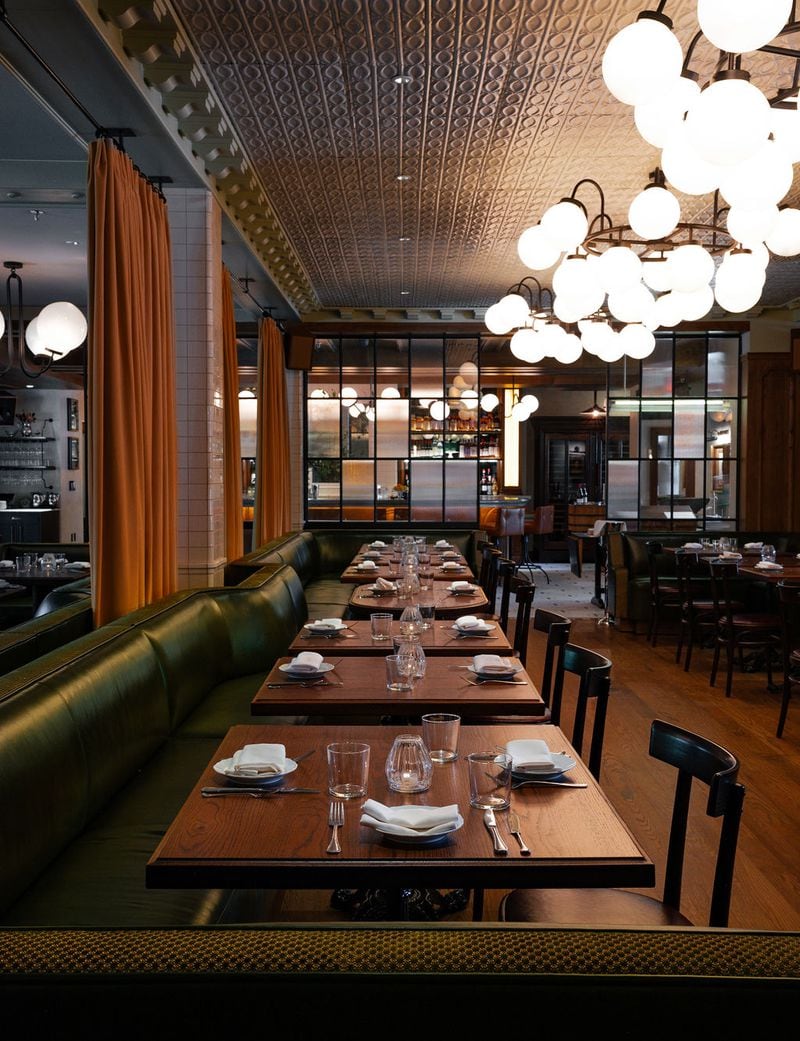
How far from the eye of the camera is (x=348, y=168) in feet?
20.7

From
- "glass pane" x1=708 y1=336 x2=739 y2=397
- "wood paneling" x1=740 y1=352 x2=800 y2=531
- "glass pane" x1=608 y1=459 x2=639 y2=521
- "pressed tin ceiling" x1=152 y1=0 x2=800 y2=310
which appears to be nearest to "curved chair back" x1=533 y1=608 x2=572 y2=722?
"pressed tin ceiling" x1=152 y1=0 x2=800 y2=310

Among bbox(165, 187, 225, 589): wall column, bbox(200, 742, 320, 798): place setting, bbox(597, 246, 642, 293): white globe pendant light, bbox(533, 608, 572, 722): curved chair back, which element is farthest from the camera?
bbox(165, 187, 225, 589): wall column

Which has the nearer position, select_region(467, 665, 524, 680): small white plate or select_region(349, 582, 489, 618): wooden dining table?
select_region(467, 665, 524, 680): small white plate

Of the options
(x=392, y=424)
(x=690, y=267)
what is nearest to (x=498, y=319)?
(x=690, y=267)

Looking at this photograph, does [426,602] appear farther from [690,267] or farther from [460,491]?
[460,491]

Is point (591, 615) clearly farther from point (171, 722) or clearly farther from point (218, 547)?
point (171, 722)

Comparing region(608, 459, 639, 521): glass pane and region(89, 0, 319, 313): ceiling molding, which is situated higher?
region(89, 0, 319, 313): ceiling molding

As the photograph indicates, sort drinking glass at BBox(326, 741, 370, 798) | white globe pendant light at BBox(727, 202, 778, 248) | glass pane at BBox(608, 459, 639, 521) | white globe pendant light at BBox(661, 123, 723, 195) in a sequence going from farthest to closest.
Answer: glass pane at BBox(608, 459, 639, 521)
white globe pendant light at BBox(727, 202, 778, 248)
white globe pendant light at BBox(661, 123, 723, 195)
drinking glass at BBox(326, 741, 370, 798)

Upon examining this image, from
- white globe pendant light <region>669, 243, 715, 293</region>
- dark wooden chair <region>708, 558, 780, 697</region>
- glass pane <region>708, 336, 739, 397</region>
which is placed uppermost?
glass pane <region>708, 336, 739, 397</region>

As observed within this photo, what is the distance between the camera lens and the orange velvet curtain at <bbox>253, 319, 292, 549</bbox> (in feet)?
31.7

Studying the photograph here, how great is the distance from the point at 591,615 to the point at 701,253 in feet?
21.8

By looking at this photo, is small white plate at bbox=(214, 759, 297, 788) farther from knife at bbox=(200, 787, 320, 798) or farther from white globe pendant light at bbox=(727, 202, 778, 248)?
white globe pendant light at bbox=(727, 202, 778, 248)

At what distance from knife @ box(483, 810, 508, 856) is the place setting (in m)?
0.42

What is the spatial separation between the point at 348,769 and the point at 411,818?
0.72 ft
